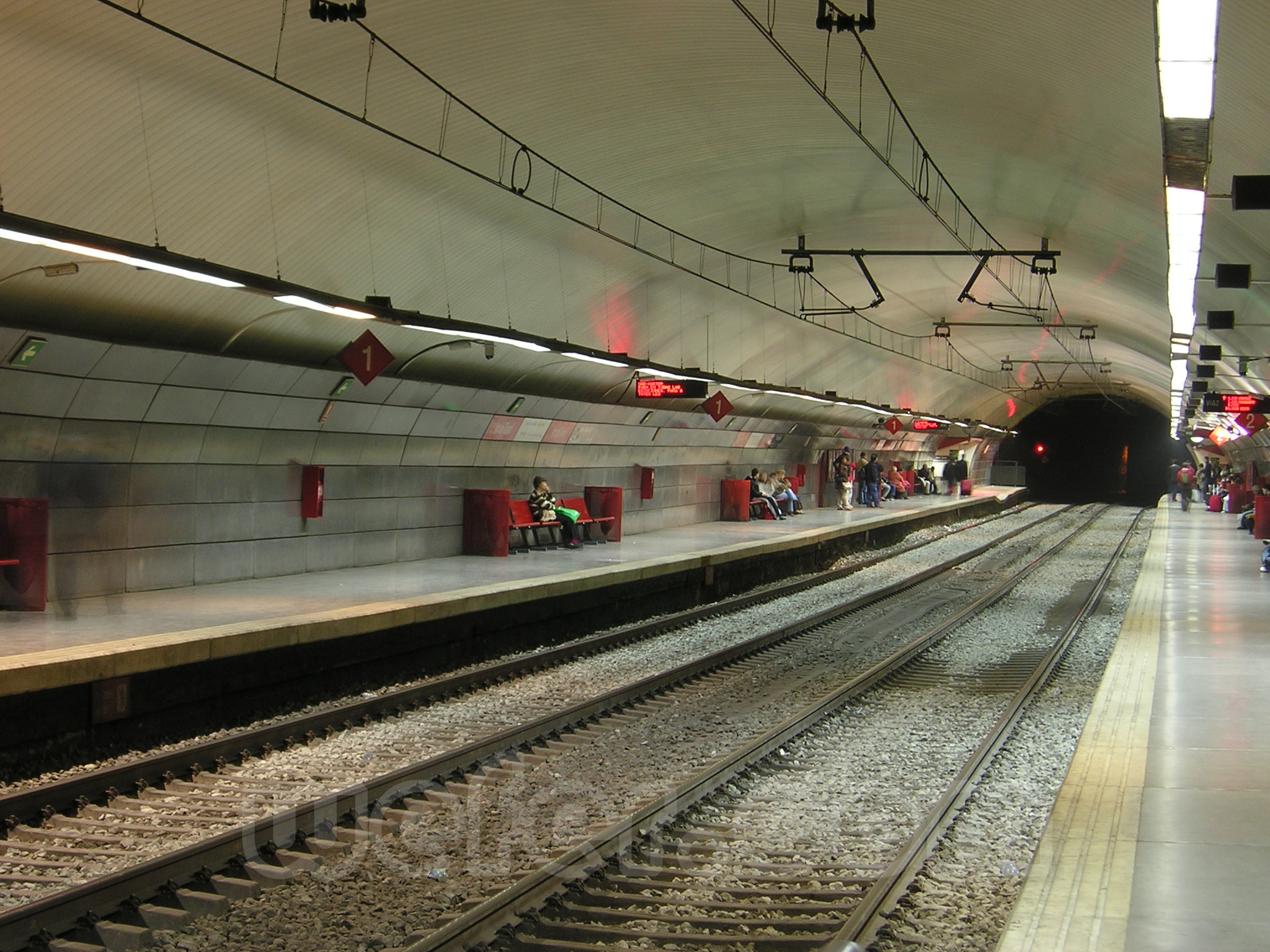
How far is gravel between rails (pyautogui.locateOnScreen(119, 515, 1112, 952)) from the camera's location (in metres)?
4.68

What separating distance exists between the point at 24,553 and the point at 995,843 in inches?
291

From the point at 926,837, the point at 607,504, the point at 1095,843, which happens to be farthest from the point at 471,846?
the point at 607,504

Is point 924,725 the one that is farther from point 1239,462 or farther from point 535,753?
point 1239,462

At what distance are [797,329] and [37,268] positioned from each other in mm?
17782

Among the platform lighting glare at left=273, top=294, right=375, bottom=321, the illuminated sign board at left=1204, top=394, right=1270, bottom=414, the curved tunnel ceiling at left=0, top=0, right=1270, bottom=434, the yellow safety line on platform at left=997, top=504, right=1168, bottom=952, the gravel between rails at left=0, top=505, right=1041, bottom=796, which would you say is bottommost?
the gravel between rails at left=0, top=505, right=1041, bottom=796

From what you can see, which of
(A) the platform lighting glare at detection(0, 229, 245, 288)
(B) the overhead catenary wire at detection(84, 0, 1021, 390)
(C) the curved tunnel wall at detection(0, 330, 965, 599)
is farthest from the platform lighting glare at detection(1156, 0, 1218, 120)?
(C) the curved tunnel wall at detection(0, 330, 965, 599)

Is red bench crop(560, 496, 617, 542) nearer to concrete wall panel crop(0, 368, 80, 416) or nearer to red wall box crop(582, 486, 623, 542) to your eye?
red wall box crop(582, 486, 623, 542)

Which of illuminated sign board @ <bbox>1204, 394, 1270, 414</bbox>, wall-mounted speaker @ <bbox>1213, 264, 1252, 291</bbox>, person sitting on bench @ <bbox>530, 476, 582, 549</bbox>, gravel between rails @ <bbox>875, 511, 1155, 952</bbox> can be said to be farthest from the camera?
illuminated sign board @ <bbox>1204, 394, 1270, 414</bbox>

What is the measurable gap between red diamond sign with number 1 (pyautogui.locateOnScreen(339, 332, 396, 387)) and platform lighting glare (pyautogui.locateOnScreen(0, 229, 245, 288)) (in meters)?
3.57

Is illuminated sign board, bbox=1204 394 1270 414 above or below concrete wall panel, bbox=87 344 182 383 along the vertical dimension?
above

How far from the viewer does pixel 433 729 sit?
27.3ft

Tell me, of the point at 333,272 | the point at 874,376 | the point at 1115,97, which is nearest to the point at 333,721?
the point at 333,272

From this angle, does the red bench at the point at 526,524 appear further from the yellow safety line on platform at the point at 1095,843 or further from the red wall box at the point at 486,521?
the yellow safety line on platform at the point at 1095,843

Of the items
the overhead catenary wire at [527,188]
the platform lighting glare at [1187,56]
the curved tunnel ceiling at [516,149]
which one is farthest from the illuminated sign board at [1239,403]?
the platform lighting glare at [1187,56]
